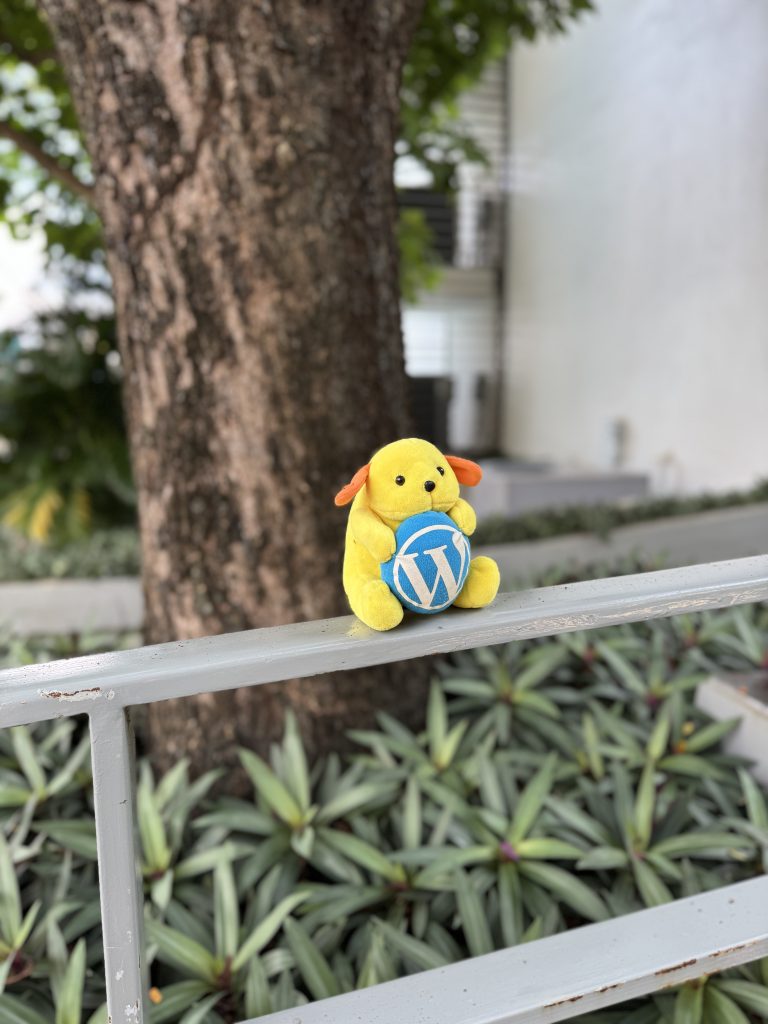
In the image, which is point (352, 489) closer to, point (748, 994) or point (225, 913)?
point (225, 913)

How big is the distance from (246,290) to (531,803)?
44.4 inches

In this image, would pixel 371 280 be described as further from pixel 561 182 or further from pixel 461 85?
pixel 561 182

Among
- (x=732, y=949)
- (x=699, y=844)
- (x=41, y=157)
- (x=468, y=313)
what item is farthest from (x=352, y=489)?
(x=468, y=313)

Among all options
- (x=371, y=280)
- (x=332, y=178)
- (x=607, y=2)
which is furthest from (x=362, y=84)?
(x=607, y=2)

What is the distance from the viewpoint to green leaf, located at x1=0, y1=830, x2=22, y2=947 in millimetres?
1196

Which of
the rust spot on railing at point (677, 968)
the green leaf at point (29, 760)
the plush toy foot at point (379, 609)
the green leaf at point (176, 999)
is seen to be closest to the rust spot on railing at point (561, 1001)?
the rust spot on railing at point (677, 968)

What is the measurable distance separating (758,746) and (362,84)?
5.34 ft

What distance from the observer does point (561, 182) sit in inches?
303

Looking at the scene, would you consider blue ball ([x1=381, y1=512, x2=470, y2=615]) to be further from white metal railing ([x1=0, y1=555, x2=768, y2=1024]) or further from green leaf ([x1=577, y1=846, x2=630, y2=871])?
green leaf ([x1=577, y1=846, x2=630, y2=871])

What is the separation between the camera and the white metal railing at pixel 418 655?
666 millimetres

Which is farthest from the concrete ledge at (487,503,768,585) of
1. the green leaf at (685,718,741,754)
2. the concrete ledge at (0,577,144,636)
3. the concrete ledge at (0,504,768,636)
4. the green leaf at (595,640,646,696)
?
the concrete ledge at (0,577,144,636)

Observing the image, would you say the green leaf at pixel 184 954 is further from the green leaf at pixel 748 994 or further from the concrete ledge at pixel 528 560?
the concrete ledge at pixel 528 560

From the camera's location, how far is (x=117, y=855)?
69 cm

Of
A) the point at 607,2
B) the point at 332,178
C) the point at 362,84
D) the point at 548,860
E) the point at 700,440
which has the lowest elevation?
the point at 700,440
